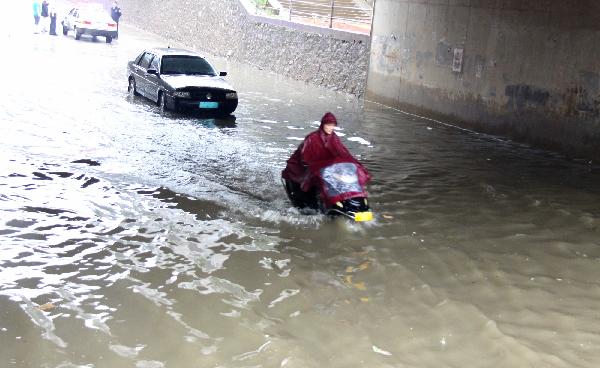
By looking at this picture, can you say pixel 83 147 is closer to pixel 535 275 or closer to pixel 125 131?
pixel 125 131

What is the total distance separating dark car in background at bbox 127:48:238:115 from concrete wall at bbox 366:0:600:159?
5727 millimetres

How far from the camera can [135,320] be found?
5648 mm

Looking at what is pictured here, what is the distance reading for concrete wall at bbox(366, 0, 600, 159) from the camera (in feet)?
44.5

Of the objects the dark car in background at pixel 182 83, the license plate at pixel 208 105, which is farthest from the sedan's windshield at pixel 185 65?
the license plate at pixel 208 105

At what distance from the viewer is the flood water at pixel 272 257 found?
5355 millimetres

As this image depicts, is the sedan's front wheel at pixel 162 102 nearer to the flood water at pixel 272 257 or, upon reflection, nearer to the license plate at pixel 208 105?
the license plate at pixel 208 105

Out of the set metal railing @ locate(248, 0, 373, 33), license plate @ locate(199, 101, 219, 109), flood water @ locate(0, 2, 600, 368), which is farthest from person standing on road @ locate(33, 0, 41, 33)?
flood water @ locate(0, 2, 600, 368)

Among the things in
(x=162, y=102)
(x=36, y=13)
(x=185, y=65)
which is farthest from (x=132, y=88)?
(x=36, y=13)

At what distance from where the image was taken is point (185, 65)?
16984 mm

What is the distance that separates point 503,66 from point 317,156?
8592 mm

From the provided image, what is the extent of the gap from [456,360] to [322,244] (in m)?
2.86

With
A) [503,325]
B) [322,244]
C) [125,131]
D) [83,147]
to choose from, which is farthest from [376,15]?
[503,325]

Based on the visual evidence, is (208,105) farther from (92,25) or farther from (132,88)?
(92,25)

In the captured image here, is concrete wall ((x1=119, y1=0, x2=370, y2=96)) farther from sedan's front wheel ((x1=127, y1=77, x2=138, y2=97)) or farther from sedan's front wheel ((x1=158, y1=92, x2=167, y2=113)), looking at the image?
sedan's front wheel ((x1=158, y1=92, x2=167, y2=113))
